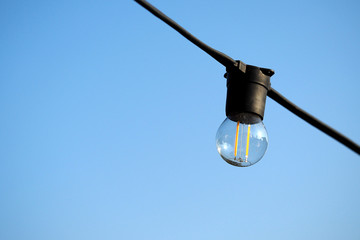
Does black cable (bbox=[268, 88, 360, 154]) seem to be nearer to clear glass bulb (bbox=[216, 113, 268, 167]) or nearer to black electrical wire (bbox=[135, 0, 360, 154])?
black electrical wire (bbox=[135, 0, 360, 154])

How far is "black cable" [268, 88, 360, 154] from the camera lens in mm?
2023

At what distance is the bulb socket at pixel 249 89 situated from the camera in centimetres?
226

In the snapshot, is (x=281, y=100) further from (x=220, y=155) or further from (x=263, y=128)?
(x=220, y=155)

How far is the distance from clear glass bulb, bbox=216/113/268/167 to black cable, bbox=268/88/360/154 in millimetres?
226

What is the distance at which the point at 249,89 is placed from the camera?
2256 mm

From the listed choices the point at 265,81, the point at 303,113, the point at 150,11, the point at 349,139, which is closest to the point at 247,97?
the point at 265,81

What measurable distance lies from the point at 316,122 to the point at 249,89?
450mm

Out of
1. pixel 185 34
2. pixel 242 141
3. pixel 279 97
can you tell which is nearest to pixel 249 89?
pixel 279 97

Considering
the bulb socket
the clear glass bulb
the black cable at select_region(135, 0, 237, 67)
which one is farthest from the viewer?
the clear glass bulb

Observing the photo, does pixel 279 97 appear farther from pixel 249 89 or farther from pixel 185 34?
pixel 185 34

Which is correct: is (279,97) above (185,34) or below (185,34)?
below

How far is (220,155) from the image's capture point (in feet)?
8.09

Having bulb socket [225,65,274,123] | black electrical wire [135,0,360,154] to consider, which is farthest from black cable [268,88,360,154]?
bulb socket [225,65,274,123]

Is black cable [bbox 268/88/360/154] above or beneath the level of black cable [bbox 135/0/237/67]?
beneath
